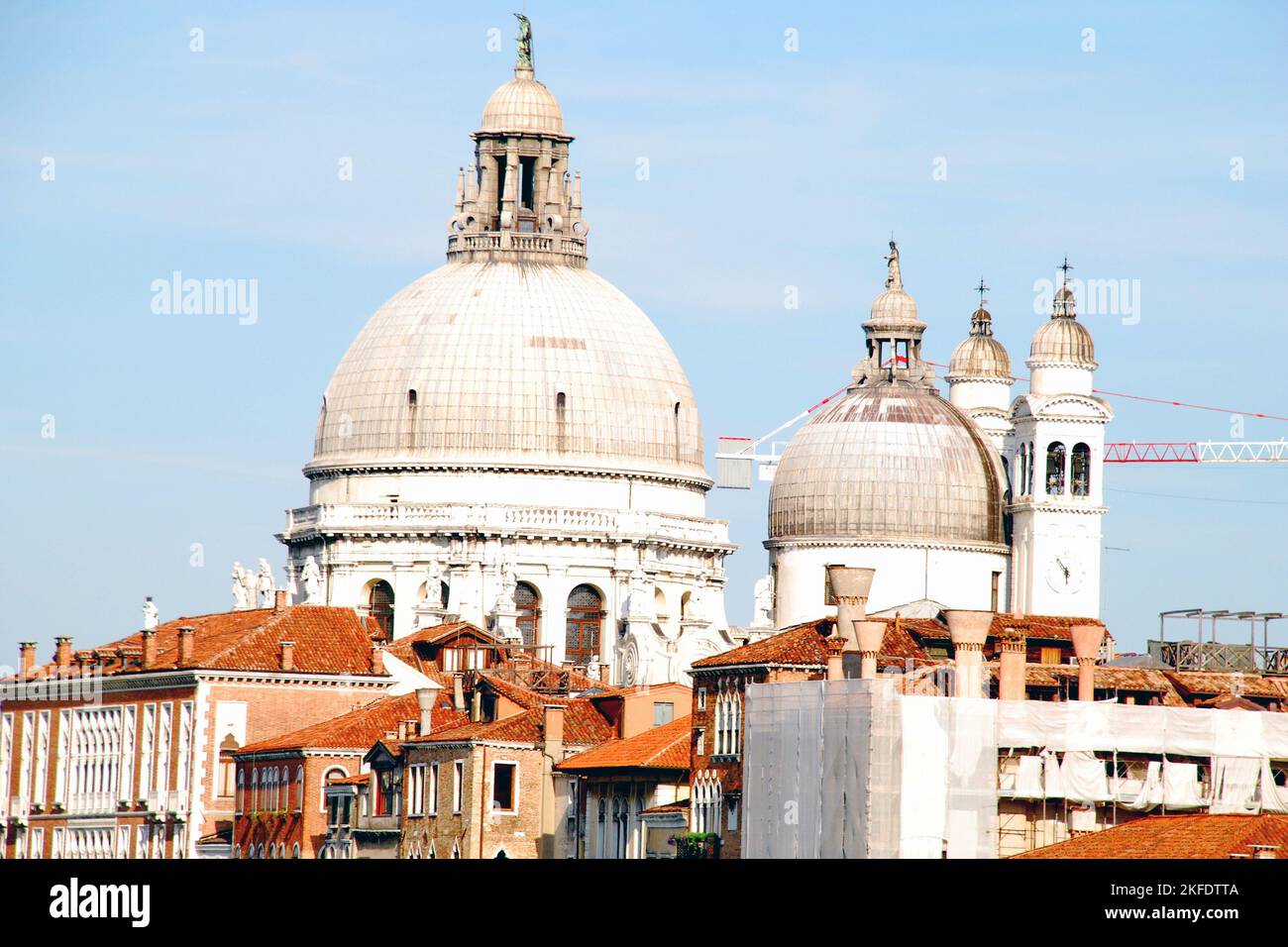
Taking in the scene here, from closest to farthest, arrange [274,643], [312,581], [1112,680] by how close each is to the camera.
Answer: [1112,680] < [274,643] < [312,581]

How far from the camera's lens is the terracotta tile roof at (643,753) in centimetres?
8094

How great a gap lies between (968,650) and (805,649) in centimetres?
721

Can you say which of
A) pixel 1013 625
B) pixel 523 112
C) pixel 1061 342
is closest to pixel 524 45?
pixel 523 112

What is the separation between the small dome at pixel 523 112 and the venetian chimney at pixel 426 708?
1366 inches

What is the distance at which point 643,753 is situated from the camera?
82.1m

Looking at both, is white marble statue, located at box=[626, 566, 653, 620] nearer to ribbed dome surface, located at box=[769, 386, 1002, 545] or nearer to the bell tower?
ribbed dome surface, located at box=[769, 386, 1002, 545]

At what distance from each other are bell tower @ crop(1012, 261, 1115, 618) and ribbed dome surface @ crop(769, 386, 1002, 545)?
5.56ft

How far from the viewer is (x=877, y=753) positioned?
68.2 meters

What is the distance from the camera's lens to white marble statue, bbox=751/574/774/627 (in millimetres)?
108062

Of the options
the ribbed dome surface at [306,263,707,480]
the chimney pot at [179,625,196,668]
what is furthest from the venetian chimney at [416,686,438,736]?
the ribbed dome surface at [306,263,707,480]

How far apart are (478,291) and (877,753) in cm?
5323

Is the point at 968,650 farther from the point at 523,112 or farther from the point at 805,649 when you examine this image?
the point at 523,112
